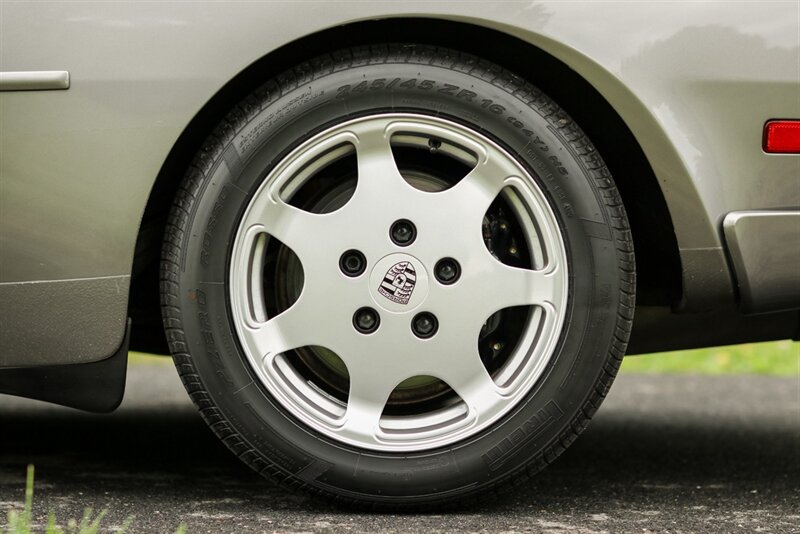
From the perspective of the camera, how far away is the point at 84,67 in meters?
1.93

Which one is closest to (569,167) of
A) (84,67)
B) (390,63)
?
(390,63)

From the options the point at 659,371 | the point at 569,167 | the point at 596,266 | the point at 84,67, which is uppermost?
the point at 84,67

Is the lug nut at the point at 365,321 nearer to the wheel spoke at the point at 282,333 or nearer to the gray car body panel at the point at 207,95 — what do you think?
the wheel spoke at the point at 282,333

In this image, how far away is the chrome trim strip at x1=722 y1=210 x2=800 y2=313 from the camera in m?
2.02

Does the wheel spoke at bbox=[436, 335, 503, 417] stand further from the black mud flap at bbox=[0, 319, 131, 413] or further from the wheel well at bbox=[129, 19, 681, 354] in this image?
the black mud flap at bbox=[0, 319, 131, 413]

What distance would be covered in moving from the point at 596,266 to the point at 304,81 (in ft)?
2.25

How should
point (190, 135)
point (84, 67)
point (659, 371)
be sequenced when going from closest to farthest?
point (84, 67) < point (190, 135) < point (659, 371)

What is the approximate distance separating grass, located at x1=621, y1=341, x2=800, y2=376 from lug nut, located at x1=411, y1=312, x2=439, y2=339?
3404 mm

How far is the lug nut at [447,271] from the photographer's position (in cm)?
202

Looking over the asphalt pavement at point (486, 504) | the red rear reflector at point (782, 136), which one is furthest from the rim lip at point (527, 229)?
the red rear reflector at point (782, 136)

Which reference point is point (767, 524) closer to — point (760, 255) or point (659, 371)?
point (760, 255)

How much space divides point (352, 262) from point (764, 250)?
826mm

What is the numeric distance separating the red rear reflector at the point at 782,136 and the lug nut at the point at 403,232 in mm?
722

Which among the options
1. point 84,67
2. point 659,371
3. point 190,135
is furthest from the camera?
point 659,371
